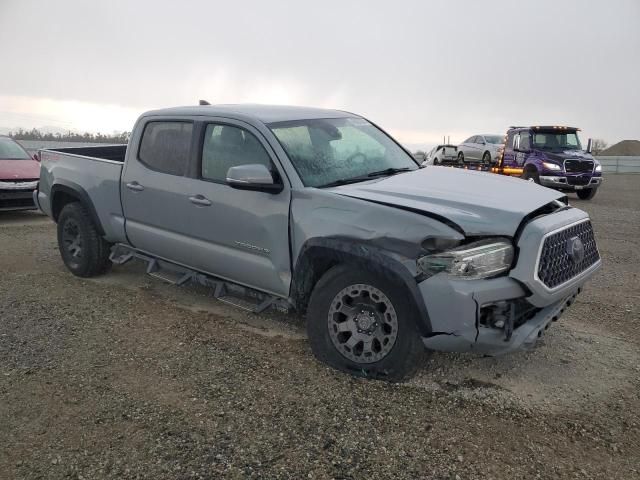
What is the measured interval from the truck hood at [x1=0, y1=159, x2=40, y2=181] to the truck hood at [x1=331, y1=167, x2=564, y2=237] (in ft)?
27.8

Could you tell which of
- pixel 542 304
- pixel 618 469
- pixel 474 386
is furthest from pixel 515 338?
pixel 618 469

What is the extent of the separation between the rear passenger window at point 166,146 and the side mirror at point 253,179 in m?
1.04

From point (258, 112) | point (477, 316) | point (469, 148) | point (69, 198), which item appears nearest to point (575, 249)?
point (477, 316)

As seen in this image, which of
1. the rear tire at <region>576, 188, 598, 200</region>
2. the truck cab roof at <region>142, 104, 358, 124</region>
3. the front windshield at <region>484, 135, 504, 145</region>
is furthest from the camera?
the front windshield at <region>484, 135, 504, 145</region>

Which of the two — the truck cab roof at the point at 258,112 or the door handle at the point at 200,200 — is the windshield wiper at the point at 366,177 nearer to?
the truck cab roof at the point at 258,112

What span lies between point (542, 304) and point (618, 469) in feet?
3.15

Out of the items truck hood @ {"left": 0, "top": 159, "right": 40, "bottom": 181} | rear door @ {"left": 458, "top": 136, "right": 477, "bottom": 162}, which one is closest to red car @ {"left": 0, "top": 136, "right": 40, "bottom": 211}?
truck hood @ {"left": 0, "top": 159, "right": 40, "bottom": 181}

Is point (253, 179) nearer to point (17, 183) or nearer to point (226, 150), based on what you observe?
point (226, 150)

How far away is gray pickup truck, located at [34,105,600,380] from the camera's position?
3285mm

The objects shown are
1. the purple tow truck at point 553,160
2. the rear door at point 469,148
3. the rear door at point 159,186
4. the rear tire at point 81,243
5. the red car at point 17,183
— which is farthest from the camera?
the rear door at point 469,148

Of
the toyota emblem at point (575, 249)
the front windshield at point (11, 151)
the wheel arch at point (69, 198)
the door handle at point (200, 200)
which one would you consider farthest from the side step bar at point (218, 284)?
the front windshield at point (11, 151)

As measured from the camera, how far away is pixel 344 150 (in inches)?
179

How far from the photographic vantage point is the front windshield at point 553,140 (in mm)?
16031

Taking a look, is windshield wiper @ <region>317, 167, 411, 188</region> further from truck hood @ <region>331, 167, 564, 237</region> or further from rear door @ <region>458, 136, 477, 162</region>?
rear door @ <region>458, 136, 477, 162</region>
